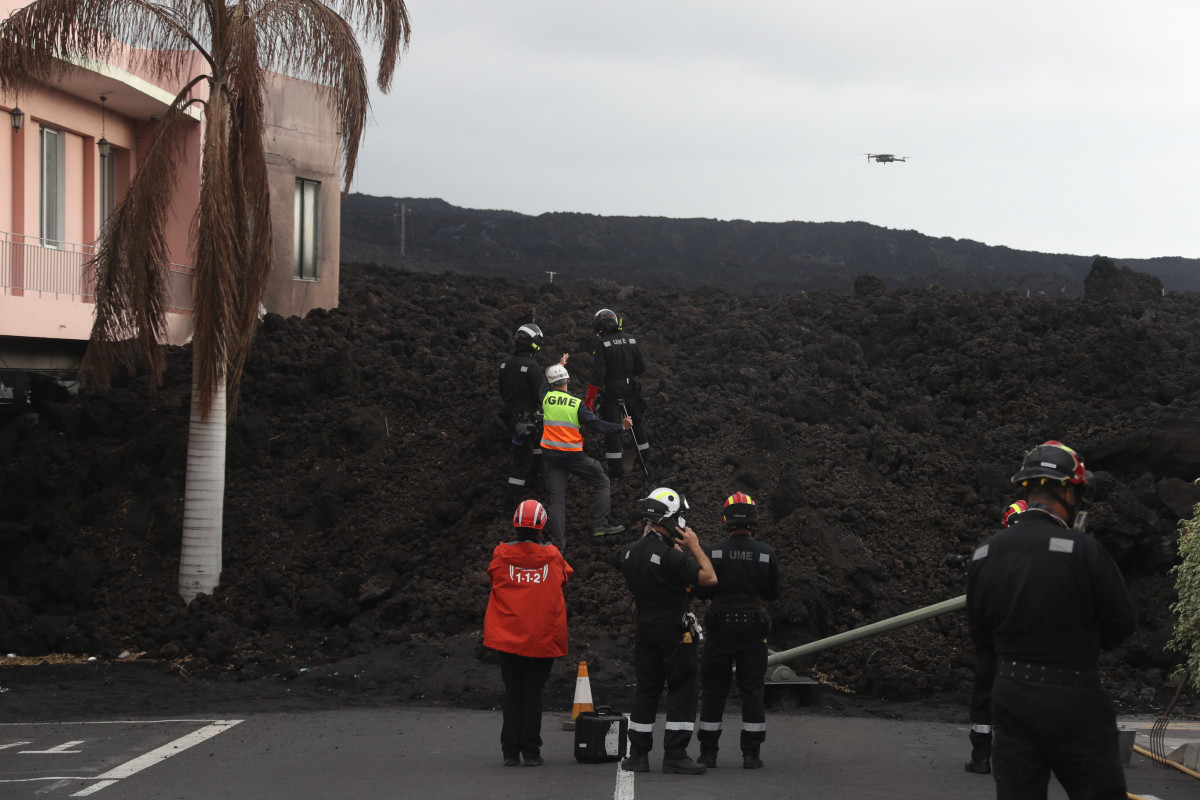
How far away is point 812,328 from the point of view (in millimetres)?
22250

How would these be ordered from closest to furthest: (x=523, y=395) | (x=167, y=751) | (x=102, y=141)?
(x=167, y=751)
(x=523, y=395)
(x=102, y=141)

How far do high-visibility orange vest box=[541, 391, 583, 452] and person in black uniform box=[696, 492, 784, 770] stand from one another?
4552 mm

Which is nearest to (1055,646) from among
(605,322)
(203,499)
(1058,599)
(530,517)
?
(1058,599)

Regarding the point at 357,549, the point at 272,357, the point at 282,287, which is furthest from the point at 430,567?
the point at 282,287

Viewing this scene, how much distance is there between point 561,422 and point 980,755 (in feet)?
19.9

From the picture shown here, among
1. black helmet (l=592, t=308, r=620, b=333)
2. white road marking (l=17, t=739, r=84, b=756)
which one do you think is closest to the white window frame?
black helmet (l=592, t=308, r=620, b=333)

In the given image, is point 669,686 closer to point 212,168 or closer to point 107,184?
point 212,168

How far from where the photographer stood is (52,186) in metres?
18.1

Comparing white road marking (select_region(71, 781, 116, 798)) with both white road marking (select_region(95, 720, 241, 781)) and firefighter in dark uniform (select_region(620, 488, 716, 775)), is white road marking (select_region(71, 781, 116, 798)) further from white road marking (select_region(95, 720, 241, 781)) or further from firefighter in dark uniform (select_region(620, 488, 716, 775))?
firefighter in dark uniform (select_region(620, 488, 716, 775))

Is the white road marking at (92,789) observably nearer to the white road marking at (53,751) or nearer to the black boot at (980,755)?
the white road marking at (53,751)

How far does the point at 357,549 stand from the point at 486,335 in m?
6.47

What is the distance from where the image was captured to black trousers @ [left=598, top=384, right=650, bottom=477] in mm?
14273

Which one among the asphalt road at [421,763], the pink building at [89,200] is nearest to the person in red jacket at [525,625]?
the asphalt road at [421,763]

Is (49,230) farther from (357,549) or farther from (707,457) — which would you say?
(707,457)
